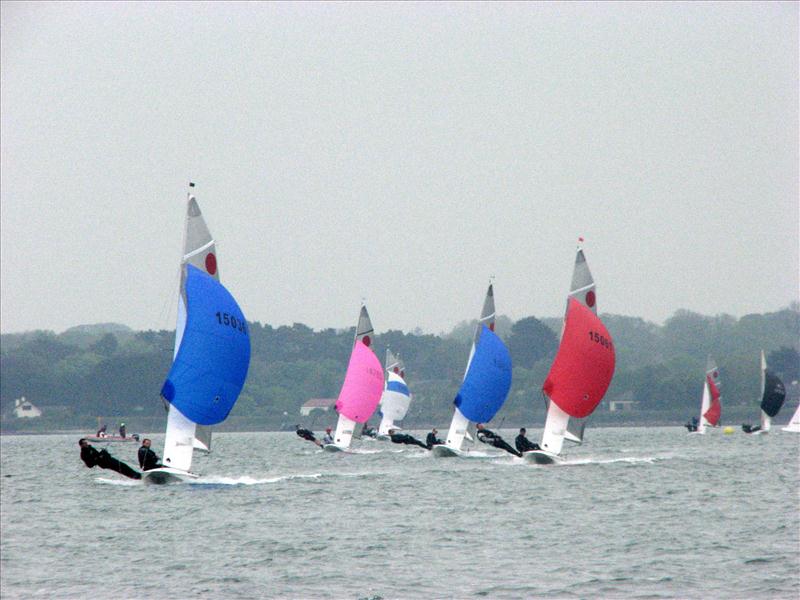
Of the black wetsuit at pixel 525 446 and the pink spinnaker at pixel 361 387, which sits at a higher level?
the pink spinnaker at pixel 361 387

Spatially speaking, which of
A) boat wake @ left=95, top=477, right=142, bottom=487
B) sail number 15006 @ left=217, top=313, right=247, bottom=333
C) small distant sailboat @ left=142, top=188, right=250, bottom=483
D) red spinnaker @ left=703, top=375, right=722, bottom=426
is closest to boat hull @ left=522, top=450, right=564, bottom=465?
small distant sailboat @ left=142, top=188, right=250, bottom=483

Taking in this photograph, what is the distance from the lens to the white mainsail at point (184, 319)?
39.7 metres

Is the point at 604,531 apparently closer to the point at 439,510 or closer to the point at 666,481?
the point at 439,510

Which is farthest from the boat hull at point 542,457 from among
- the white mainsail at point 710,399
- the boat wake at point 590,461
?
the white mainsail at point 710,399

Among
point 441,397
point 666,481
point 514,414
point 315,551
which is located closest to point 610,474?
point 666,481

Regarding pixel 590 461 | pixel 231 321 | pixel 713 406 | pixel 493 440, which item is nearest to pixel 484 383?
pixel 493 440

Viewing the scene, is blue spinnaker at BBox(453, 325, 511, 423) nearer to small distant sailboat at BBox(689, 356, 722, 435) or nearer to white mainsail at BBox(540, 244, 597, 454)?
white mainsail at BBox(540, 244, 597, 454)

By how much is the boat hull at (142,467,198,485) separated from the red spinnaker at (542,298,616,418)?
14.3 metres

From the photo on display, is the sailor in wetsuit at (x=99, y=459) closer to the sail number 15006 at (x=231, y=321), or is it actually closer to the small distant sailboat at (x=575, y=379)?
the sail number 15006 at (x=231, y=321)

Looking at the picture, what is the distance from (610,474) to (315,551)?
1954 cm

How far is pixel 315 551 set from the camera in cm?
2848

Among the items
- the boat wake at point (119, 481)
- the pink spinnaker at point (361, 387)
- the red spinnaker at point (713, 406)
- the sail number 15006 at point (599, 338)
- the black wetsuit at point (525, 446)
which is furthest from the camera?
the red spinnaker at point (713, 406)

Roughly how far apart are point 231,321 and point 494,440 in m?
14.8

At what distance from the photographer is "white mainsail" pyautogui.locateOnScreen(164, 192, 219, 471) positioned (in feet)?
130
